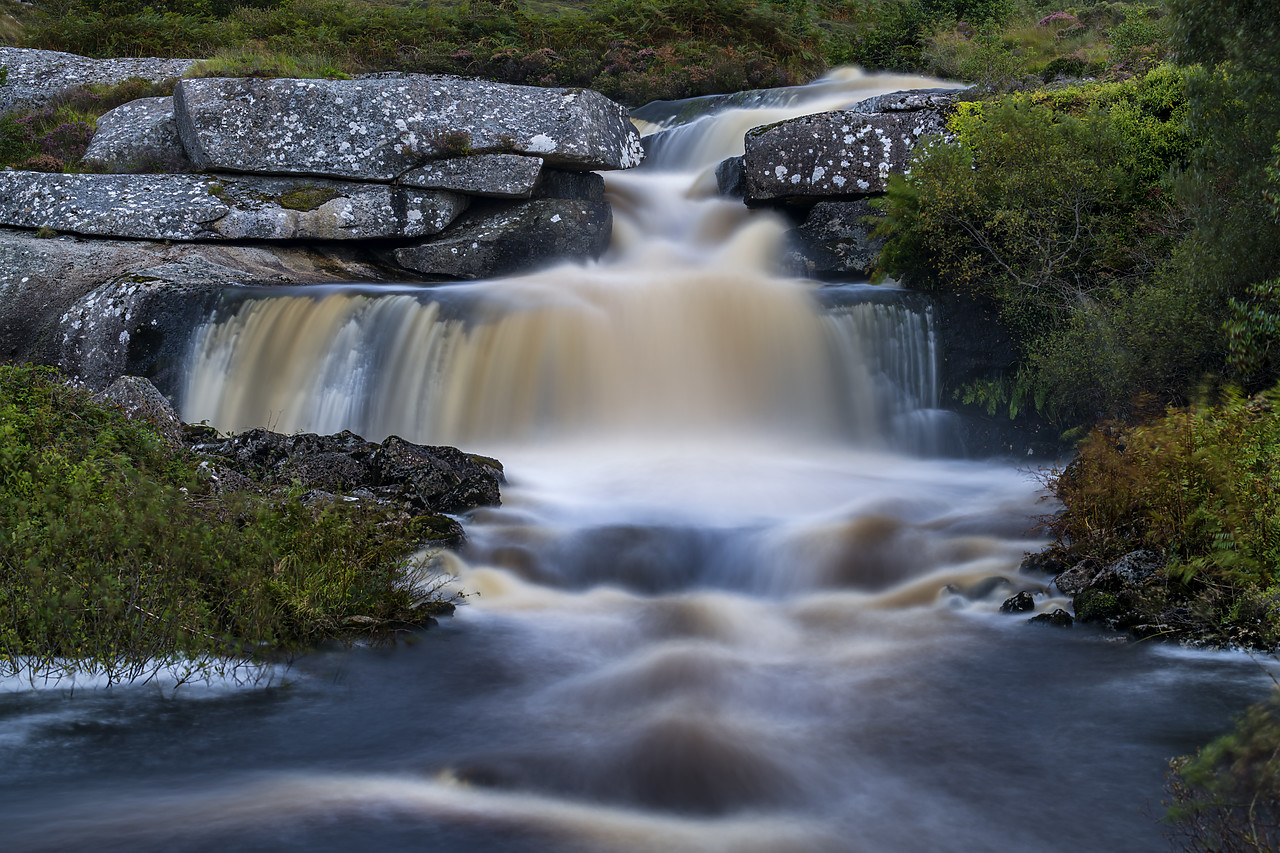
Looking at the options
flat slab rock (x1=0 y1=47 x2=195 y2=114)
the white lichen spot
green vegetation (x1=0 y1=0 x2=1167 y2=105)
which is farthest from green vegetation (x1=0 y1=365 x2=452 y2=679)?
green vegetation (x1=0 y1=0 x2=1167 y2=105)

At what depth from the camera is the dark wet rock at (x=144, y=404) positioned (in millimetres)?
6602

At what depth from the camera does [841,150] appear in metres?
12.2

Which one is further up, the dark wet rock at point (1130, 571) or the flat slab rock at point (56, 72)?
the flat slab rock at point (56, 72)

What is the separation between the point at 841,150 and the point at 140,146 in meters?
9.77

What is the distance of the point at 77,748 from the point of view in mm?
3629

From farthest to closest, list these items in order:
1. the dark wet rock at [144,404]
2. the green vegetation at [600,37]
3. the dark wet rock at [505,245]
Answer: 1. the green vegetation at [600,37]
2. the dark wet rock at [505,245]
3. the dark wet rock at [144,404]

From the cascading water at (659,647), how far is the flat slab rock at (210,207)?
2.11 meters

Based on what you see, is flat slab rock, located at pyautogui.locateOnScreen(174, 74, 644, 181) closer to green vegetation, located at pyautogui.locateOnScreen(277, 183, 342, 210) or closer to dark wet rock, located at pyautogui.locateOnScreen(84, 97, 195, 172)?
green vegetation, located at pyautogui.locateOnScreen(277, 183, 342, 210)

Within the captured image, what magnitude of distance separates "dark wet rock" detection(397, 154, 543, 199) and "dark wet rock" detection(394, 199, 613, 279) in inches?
19.1

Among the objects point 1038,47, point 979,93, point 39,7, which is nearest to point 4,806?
point 979,93

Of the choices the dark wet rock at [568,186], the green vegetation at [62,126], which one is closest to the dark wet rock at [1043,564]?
the dark wet rock at [568,186]

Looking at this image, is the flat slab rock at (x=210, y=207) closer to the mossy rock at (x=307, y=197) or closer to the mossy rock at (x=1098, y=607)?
the mossy rock at (x=307, y=197)

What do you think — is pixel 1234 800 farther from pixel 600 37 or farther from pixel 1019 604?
pixel 600 37

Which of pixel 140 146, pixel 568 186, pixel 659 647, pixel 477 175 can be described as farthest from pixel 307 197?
pixel 659 647
